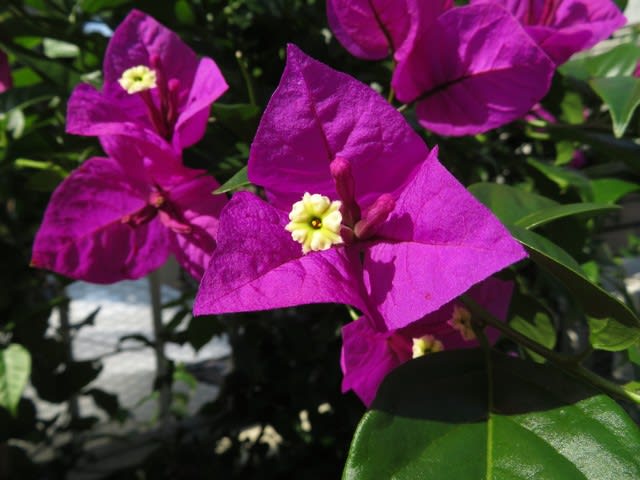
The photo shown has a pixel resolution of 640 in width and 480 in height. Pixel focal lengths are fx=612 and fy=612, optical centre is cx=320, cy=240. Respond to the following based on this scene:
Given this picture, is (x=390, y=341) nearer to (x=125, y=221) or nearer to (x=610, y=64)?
(x=125, y=221)

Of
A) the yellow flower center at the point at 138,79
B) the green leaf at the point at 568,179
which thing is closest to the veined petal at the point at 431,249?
the yellow flower center at the point at 138,79

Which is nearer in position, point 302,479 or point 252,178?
point 252,178

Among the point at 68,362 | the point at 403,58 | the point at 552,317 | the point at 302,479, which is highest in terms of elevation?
the point at 403,58

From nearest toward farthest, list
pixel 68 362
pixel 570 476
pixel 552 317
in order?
pixel 570 476
pixel 552 317
pixel 68 362

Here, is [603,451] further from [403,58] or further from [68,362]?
[68,362]

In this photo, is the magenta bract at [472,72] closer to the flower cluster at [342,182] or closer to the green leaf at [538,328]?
the flower cluster at [342,182]

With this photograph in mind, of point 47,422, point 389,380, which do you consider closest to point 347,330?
point 389,380

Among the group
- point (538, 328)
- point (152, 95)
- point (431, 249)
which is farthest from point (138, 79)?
point (538, 328)
